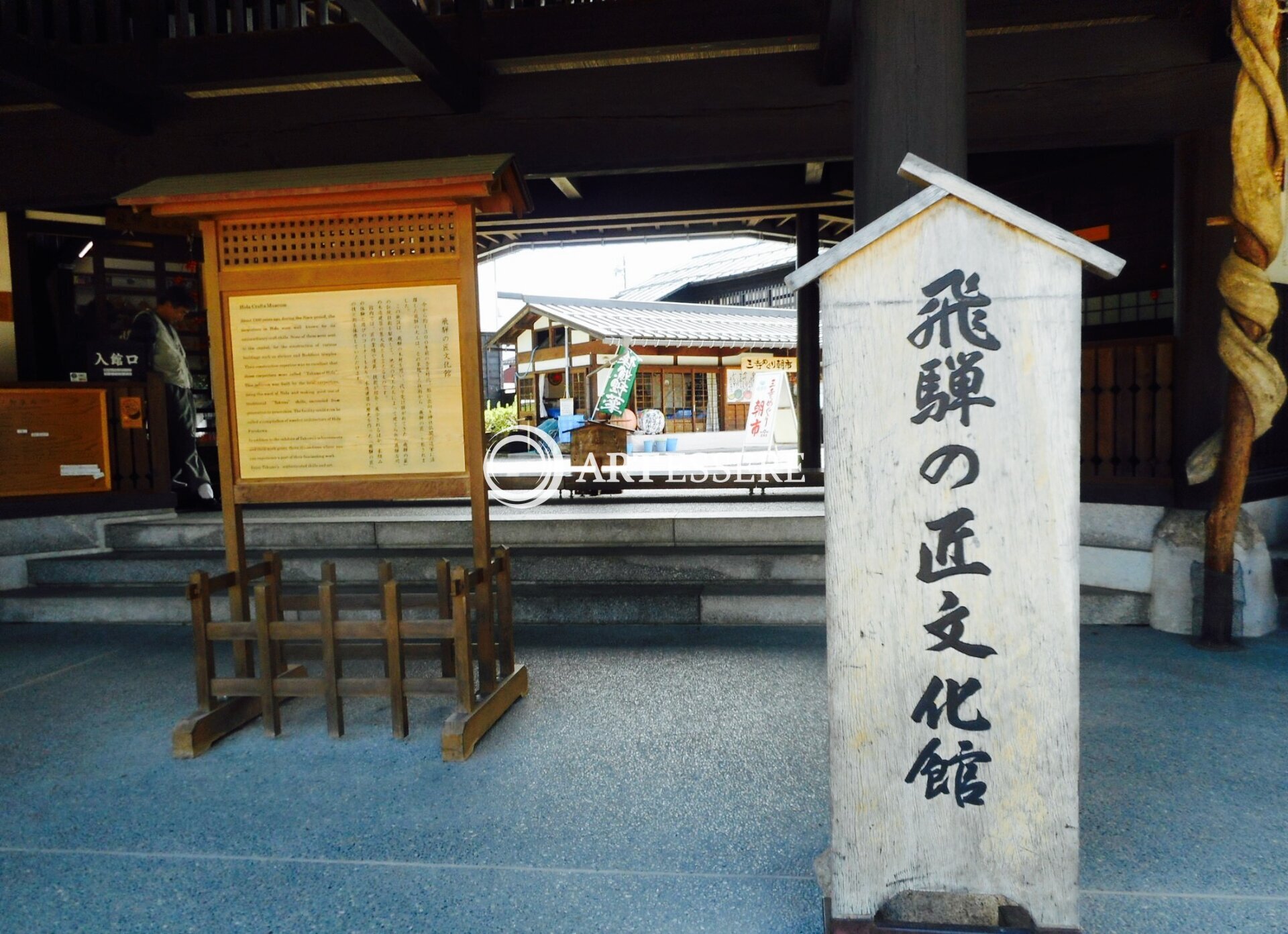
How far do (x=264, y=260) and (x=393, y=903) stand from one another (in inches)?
103

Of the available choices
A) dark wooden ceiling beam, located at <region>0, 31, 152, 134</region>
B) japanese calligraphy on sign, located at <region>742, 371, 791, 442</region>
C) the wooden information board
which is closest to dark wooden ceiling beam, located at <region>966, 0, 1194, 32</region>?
dark wooden ceiling beam, located at <region>0, 31, 152, 134</region>

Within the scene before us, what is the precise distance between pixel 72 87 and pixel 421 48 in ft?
6.72

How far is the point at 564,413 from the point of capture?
17.1 meters

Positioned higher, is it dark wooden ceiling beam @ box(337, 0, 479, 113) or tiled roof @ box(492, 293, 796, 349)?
tiled roof @ box(492, 293, 796, 349)

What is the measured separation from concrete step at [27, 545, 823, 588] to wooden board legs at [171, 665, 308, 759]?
1.46 metres

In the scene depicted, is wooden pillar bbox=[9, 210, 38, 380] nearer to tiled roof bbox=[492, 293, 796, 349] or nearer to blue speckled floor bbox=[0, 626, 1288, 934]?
blue speckled floor bbox=[0, 626, 1288, 934]

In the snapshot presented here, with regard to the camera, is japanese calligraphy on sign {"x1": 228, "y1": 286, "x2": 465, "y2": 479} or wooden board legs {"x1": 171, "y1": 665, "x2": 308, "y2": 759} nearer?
wooden board legs {"x1": 171, "y1": 665, "x2": 308, "y2": 759}

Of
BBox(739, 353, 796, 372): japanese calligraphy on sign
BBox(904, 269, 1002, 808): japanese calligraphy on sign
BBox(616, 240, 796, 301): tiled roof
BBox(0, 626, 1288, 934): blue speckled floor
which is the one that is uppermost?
BBox(616, 240, 796, 301): tiled roof

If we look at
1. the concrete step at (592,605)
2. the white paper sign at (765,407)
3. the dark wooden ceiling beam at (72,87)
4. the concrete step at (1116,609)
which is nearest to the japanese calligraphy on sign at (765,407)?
the white paper sign at (765,407)

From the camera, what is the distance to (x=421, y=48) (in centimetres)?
383

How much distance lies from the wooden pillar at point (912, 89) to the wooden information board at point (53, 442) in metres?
5.99

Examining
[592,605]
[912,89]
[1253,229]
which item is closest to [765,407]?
[592,605]

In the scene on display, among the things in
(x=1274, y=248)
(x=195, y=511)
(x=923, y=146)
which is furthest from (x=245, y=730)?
(x=1274, y=248)

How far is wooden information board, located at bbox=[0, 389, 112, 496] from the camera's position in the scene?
18.5ft
